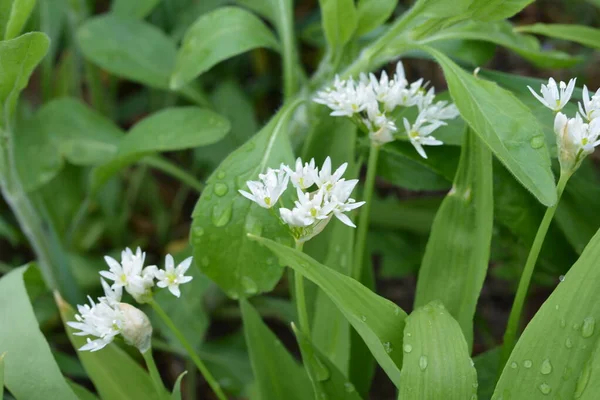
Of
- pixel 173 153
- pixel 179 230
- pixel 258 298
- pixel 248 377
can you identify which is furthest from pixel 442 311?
pixel 173 153

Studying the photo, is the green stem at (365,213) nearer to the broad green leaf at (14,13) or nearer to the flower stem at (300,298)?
the flower stem at (300,298)

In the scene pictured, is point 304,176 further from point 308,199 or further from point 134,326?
point 134,326

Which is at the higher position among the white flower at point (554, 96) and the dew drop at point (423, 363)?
the white flower at point (554, 96)

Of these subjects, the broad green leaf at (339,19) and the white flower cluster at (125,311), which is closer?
the white flower cluster at (125,311)

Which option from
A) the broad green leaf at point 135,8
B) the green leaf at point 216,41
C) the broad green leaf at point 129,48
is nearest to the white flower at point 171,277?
the green leaf at point 216,41

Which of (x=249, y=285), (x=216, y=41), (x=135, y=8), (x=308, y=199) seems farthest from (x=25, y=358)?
(x=135, y=8)

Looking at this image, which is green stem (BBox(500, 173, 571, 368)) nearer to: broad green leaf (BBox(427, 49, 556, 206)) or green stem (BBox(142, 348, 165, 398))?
broad green leaf (BBox(427, 49, 556, 206))
